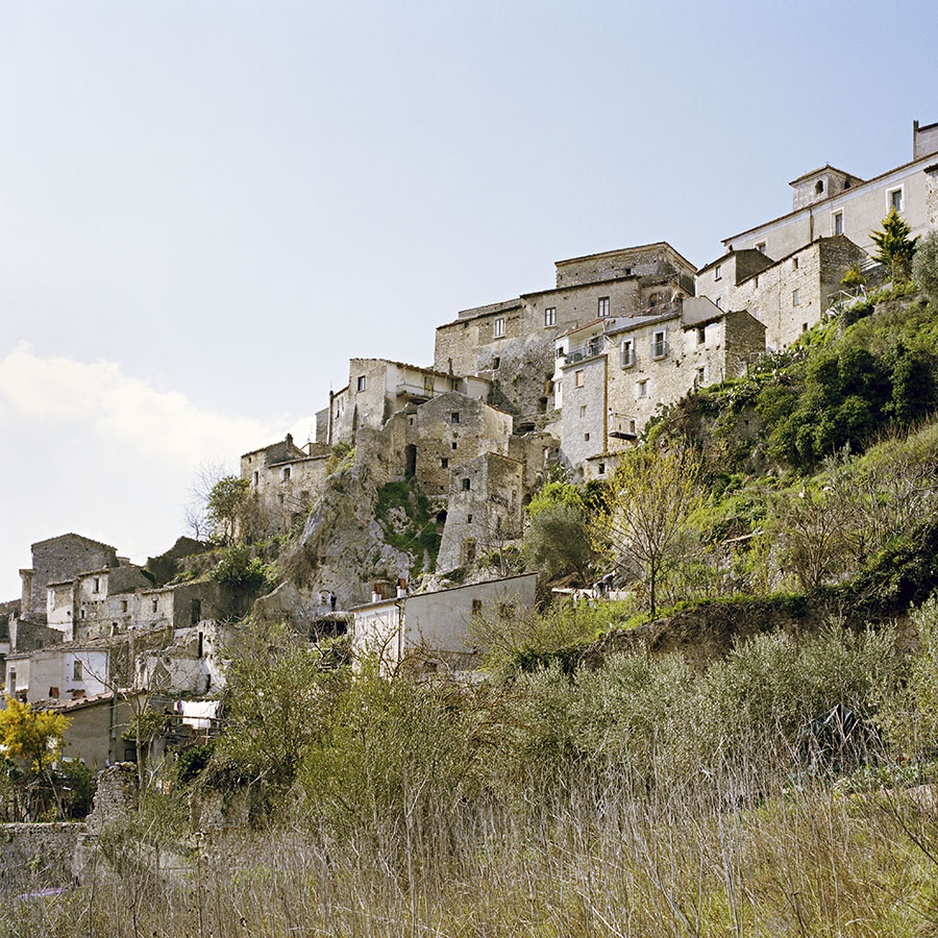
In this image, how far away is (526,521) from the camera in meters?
47.9

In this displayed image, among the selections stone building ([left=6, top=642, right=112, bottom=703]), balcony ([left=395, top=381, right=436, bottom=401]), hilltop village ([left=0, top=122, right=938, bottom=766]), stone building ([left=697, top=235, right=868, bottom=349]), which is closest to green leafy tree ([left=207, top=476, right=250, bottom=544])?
hilltop village ([left=0, top=122, right=938, bottom=766])

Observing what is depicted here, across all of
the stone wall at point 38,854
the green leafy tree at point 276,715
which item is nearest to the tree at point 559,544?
the green leafy tree at point 276,715

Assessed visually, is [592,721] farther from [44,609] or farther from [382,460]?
[44,609]

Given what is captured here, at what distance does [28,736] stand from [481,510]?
22186mm

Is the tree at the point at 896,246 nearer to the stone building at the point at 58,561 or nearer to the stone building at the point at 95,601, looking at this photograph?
the stone building at the point at 95,601

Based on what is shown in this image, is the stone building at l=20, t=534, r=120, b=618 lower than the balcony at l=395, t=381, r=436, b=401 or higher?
lower

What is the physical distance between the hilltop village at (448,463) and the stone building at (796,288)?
9cm

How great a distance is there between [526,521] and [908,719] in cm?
3286

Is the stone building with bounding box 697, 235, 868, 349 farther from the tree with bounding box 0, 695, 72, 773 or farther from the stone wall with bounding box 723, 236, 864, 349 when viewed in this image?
the tree with bounding box 0, 695, 72, 773

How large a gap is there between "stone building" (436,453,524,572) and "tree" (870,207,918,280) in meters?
18.1

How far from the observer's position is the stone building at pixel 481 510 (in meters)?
48.3

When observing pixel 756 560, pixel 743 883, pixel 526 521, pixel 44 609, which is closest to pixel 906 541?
pixel 756 560

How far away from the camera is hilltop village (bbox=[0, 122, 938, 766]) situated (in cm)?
4481

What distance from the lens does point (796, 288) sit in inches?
1828
